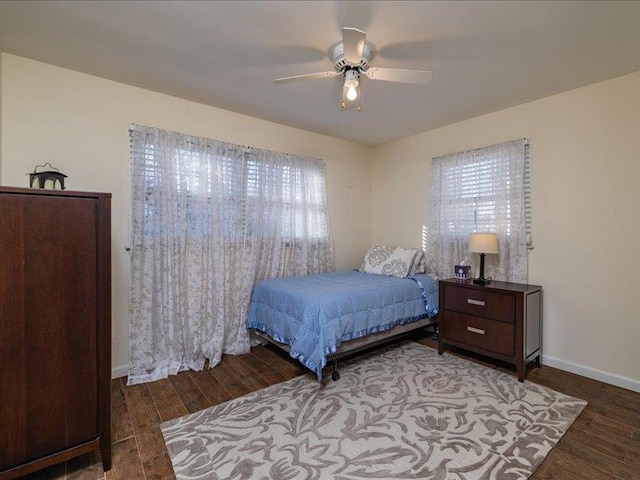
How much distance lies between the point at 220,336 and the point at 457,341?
7.66 ft

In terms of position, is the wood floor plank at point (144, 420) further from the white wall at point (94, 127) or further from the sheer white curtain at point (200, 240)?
the white wall at point (94, 127)

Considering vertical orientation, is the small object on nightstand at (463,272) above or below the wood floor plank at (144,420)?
above

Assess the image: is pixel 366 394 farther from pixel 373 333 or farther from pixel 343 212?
pixel 343 212

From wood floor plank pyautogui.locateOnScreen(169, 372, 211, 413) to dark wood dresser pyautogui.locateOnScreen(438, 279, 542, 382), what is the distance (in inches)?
89.2

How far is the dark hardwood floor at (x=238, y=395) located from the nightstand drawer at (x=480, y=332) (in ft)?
0.87

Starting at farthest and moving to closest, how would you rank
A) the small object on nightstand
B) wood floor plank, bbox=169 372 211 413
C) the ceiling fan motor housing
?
the small object on nightstand, wood floor plank, bbox=169 372 211 413, the ceiling fan motor housing

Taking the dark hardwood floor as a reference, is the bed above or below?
above

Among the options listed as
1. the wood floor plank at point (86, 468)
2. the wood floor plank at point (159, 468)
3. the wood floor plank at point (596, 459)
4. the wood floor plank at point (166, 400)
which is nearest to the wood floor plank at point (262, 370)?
the wood floor plank at point (166, 400)

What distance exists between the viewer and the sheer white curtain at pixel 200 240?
265 cm

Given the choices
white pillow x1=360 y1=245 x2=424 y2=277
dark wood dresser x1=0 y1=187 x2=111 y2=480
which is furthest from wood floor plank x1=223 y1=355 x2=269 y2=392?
white pillow x1=360 y1=245 x2=424 y2=277

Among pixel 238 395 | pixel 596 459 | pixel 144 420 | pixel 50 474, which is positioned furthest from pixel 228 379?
pixel 596 459

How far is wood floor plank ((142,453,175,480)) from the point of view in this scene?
1.55 meters

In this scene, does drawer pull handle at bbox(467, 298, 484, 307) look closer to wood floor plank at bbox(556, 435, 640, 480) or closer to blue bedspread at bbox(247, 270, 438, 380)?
blue bedspread at bbox(247, 270, 438, 380)

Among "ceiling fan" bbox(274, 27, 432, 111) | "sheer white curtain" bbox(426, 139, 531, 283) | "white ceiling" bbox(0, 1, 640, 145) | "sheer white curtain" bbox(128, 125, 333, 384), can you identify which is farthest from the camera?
"sheer white curtain" bbox(426, 139, 531, 283)
